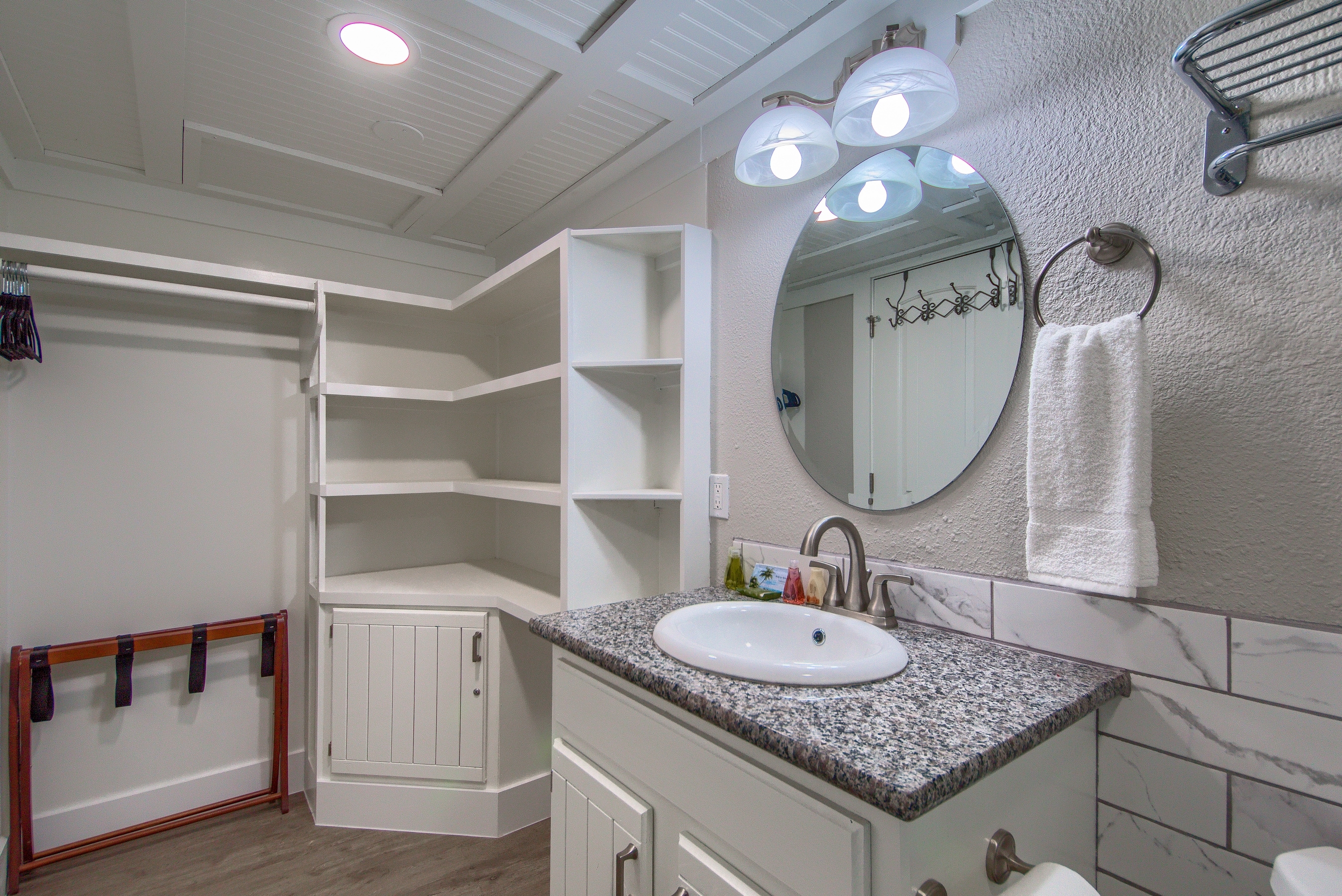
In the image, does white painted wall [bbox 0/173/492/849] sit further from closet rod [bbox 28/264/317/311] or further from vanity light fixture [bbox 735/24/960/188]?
vanity light fixture [bbox 735/24/960/188]

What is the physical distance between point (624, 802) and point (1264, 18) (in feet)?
5.17

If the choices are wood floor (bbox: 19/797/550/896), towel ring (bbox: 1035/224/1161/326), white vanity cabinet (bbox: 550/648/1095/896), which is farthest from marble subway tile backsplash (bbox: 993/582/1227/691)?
wood floor (bbox: 19/797/550/896)

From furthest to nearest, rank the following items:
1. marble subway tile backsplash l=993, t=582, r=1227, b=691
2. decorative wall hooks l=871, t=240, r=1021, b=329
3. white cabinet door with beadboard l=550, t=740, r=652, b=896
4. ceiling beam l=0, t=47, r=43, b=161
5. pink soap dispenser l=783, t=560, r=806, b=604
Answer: ceiling beam l=0, t=47, r=43, b=161 → pink soap dispenser l=783, t=560, r=806, b=604 → decorative wall hooks l=871, t=240, r=1021, b=329 → white cabinet door with beadboard l=550, t=740, r=652, b=896 → marble subway tile backsplash l=993, t=582, r=1227, b=691

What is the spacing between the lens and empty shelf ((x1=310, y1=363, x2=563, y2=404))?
194 cm

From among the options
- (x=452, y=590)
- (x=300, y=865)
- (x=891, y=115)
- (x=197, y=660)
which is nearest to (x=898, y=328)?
(x=891, y=115)

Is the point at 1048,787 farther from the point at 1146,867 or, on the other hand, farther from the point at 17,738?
the point at 17,738

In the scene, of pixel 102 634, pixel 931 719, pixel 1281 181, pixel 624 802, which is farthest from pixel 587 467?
pixel 102 634

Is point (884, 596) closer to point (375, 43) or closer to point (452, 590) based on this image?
point (452, 590)

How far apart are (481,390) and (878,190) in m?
1.42

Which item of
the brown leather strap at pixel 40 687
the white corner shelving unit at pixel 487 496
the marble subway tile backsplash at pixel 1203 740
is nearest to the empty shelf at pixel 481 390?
the white corner shelving unit at pixel 487 496

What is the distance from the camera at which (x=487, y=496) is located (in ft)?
7.55

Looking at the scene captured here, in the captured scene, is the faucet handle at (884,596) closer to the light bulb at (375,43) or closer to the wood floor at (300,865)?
the wood floor at (300,865)

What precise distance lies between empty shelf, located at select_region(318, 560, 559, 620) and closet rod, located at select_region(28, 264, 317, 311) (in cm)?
99

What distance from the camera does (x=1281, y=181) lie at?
0.92m
